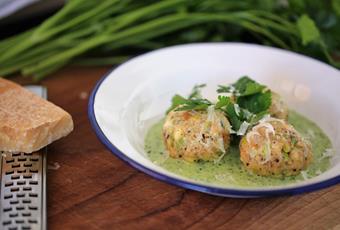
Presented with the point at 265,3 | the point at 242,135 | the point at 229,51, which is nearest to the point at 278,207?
the point at 242,135

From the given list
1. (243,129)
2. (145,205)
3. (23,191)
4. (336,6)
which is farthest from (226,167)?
(336,6)

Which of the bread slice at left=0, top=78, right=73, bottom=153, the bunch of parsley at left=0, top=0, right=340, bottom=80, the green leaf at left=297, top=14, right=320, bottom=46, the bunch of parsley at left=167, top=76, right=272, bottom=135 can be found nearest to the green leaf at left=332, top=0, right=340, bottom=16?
the bunch of parsley at left=0, top=0, right=340, bottom=80

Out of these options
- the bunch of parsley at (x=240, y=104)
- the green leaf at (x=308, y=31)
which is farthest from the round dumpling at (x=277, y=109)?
the green leaf at (x=308, y=31)

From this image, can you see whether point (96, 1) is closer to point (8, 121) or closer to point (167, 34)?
point (167, 34)

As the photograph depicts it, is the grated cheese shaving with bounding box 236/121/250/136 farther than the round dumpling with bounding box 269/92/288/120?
No

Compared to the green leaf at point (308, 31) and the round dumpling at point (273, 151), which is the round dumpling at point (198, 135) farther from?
the green leaf at point (308, 31)

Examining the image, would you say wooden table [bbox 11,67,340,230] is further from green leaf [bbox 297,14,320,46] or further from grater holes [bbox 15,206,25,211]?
green leaf [bbox 297,14,320,46]
